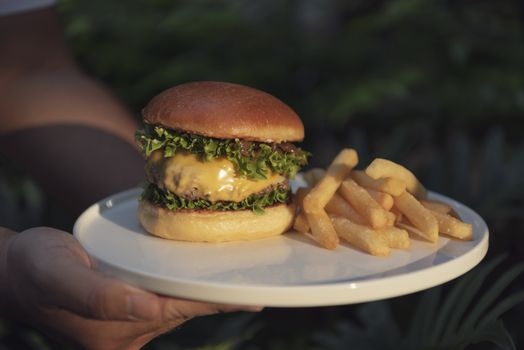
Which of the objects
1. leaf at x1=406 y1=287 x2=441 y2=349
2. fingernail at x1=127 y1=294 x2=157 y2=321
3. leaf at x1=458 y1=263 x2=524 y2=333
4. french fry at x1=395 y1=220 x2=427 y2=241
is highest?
fingernail at x1=127 y1=294 x2=157 y2=321

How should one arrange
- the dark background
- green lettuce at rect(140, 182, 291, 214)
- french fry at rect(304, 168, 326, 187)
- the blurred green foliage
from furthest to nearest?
1. the blurred green foliage
2. the dark background
3. french fry at rect(304, 168, 326, 187)
4. green lettuce at rect(140, 182, 291, 214)

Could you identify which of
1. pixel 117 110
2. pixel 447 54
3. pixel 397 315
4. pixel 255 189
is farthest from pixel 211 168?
pixel 447 54

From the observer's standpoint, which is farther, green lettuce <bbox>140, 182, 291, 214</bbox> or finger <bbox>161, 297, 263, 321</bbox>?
green lettuce <bbox>140, 182, 291, 214</bbox>

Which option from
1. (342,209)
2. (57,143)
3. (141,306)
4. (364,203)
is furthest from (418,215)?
(57,143)

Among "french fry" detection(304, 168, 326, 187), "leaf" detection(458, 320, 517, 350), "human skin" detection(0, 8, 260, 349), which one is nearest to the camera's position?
"leaf" detection(458, 320, 517, 350)

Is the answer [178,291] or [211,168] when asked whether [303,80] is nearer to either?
A: [211,168]

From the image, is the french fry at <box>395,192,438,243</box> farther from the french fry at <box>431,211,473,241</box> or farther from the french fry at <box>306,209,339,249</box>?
the french fry at <box>306,209,339,249</box>

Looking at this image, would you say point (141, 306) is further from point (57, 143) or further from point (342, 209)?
point (57, 143)

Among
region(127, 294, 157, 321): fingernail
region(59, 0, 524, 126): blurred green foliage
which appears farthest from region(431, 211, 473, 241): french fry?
region(59, 0, 524, 126): blurred green foliage
